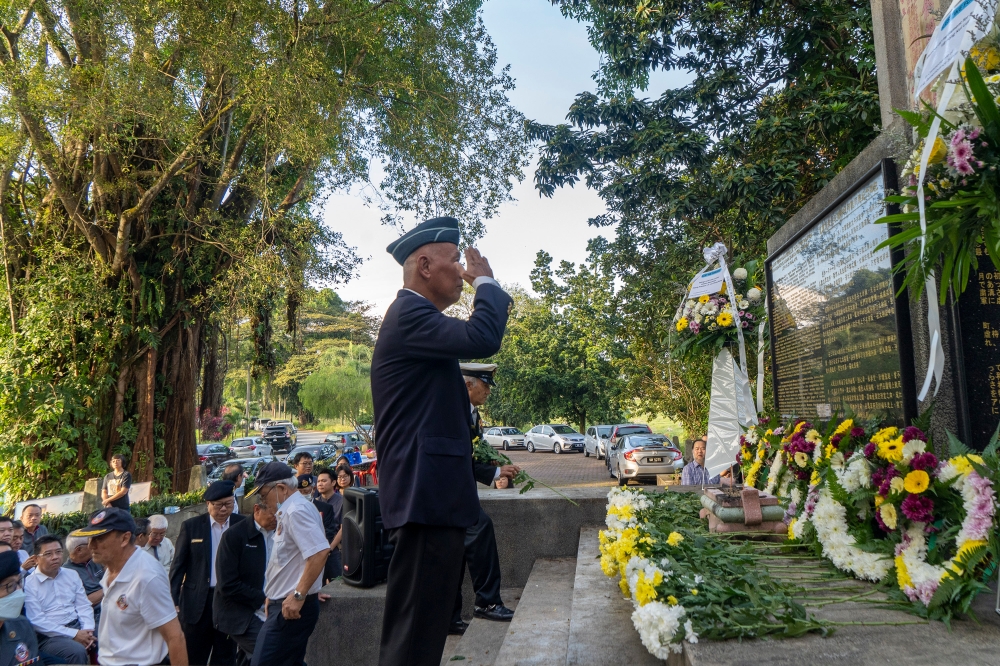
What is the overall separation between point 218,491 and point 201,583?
2.61ft

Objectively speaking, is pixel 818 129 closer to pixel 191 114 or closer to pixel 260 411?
pixel 191 114

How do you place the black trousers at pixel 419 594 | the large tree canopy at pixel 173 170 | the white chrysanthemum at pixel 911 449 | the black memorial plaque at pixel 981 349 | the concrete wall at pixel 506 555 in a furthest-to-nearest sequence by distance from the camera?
the large tree canopy at pixel 173 170 < the concrete wall at pixel 506 555 < the black memorial plaque at pixel 981 349 < the white chrysanthemum at pixel 911 449 < the black trousers at pixel 419 594

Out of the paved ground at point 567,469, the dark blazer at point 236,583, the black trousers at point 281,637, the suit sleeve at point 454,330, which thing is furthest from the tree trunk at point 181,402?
the suit sleeve at point 454,330

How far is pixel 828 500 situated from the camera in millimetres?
3908

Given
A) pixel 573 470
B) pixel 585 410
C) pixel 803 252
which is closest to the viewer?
pixel 803 252

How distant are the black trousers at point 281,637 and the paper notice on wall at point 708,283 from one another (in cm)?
525

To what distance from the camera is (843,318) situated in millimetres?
5297

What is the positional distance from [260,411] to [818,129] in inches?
3002

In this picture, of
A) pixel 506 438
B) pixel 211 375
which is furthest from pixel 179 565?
pixel 506 438

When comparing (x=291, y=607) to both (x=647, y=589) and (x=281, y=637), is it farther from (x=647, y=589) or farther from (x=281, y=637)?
(x=647, y=589)

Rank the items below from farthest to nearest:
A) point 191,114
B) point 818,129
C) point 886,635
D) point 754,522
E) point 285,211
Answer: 1. point 285,211
2. point 191,114
3. point 818,129
4. point 754,522
5. point 886,635

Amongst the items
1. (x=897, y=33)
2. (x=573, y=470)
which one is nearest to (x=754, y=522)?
(x=897, y=33)

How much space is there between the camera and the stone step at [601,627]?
321cm

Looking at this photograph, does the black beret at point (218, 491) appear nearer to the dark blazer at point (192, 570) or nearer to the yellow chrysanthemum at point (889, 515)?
the dark blazer at point (192, 570)
